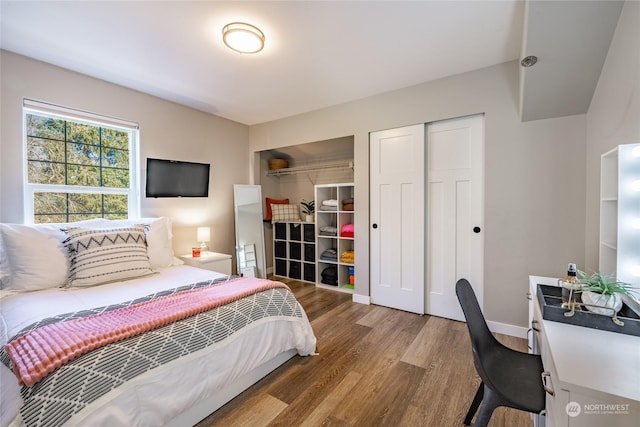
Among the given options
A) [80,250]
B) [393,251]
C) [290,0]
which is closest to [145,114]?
[80,250]

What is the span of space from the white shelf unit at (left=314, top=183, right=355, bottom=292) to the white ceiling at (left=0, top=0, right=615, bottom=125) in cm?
142

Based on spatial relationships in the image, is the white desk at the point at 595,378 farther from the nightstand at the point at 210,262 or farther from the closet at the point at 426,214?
the nightstand at the point at 210,262

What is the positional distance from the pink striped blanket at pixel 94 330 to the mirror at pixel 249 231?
2171mm

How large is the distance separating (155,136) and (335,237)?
2656 mm

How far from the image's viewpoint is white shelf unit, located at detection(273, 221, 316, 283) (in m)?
4.15

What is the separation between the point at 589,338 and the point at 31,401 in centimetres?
215

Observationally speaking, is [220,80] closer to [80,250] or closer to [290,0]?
[290,0]

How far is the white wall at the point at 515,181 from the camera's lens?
2246 mm

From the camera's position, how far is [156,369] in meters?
1.26

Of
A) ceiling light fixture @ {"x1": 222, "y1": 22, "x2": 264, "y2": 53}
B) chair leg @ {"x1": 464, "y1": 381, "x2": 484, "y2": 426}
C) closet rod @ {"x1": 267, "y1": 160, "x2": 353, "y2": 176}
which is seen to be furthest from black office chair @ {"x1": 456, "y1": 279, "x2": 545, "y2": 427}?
closet rod @ {"x1": 267, "y1": 160, "x2": 353, "y2": 176}

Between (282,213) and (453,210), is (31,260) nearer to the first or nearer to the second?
(282,213)

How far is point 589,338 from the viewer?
1025 mm

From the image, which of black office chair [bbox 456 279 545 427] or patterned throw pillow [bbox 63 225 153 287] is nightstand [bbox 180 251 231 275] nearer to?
patterned throw pillow [bbox 63 225 153 287]

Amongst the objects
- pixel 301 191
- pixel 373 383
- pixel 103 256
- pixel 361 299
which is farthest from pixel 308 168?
pixel 373 383
